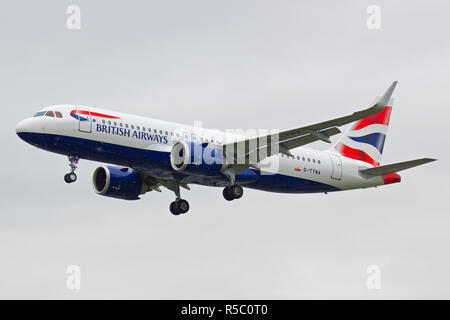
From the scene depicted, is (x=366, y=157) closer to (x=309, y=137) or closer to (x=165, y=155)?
(x=309, y=137)

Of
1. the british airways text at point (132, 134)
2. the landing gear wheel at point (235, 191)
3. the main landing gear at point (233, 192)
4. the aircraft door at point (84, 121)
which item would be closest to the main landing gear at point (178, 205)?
the main landing gear at point (233, 192)

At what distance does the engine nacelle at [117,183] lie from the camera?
54.9 metres

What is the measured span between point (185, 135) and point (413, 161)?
12360 millimetres

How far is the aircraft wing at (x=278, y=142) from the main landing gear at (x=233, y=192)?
1538mm

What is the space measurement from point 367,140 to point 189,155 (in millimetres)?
15435

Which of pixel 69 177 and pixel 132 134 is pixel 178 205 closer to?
pixel 132 134

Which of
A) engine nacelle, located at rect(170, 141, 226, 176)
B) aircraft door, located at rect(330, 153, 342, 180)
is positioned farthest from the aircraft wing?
aircraft door, located at rect(330, 153, 342, 180)

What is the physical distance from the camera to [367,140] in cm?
5991

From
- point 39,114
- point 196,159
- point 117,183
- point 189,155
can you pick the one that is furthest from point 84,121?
point 117,183

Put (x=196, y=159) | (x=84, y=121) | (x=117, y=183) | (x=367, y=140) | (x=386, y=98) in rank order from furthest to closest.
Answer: (x=367, y=140) < (x=117, y=183) < (x=196, y=159) < (x=84, y=121) < (x=386, y=98)

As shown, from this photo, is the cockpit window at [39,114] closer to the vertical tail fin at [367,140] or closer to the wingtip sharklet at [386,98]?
the wingtip sharklet at [386,98]

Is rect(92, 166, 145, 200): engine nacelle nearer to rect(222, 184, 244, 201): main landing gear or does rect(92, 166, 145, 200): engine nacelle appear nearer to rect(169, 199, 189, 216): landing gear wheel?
rect(169, 199, 189, 216): landing gear wheel

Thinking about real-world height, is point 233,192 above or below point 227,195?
above

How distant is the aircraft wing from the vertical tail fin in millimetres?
8801
